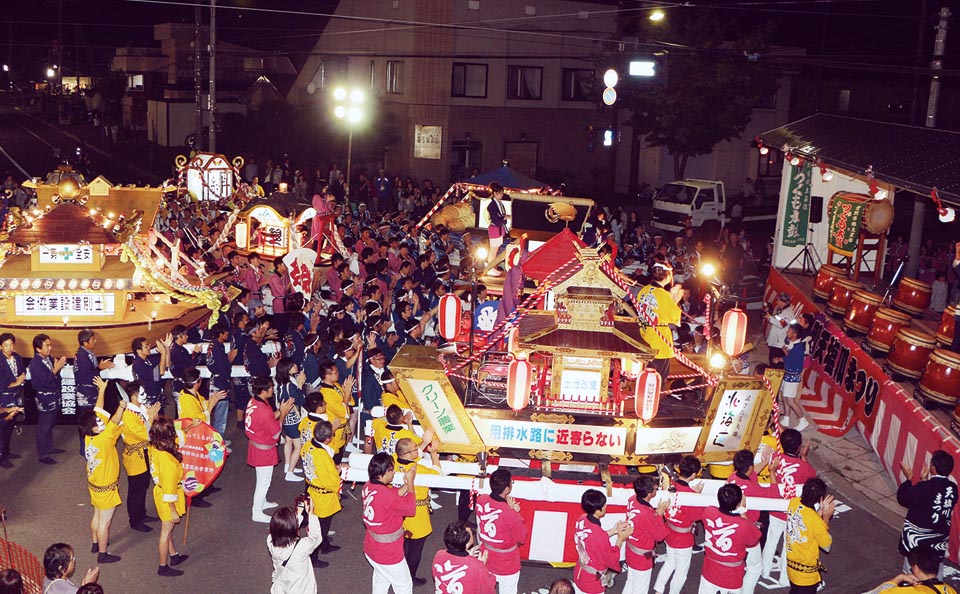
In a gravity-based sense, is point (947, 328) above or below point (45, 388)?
above

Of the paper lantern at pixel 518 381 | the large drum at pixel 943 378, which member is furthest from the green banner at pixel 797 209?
the paper lantern at pixel 518 381

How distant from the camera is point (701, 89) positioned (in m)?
36.6

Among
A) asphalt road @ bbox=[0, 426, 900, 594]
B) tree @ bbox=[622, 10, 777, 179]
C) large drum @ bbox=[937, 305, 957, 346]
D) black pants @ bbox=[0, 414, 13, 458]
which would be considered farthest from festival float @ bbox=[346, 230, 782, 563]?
tree @ bbox=[622, 10, 777, 179]

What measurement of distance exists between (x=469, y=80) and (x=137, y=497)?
31.7 metres

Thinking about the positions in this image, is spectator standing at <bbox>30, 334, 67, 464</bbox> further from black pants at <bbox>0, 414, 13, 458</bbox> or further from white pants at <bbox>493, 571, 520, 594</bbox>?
white pants at <bbox>493, 571, 520, 594</bbox>

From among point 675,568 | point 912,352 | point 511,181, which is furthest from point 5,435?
point 511,181

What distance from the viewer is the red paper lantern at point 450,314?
11.1 metres

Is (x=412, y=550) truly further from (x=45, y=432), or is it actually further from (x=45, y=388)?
(x=45, y=432)

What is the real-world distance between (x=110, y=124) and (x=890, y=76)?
4438 centimetres

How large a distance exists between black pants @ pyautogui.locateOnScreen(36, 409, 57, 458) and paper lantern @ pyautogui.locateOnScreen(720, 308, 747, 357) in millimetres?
9012

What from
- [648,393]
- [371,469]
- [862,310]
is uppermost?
[862,310]

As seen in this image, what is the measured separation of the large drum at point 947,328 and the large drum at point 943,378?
797 mm

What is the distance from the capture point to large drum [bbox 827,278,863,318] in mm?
16562

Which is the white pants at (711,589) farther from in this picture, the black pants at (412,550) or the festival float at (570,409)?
the black pants at (412,550)
